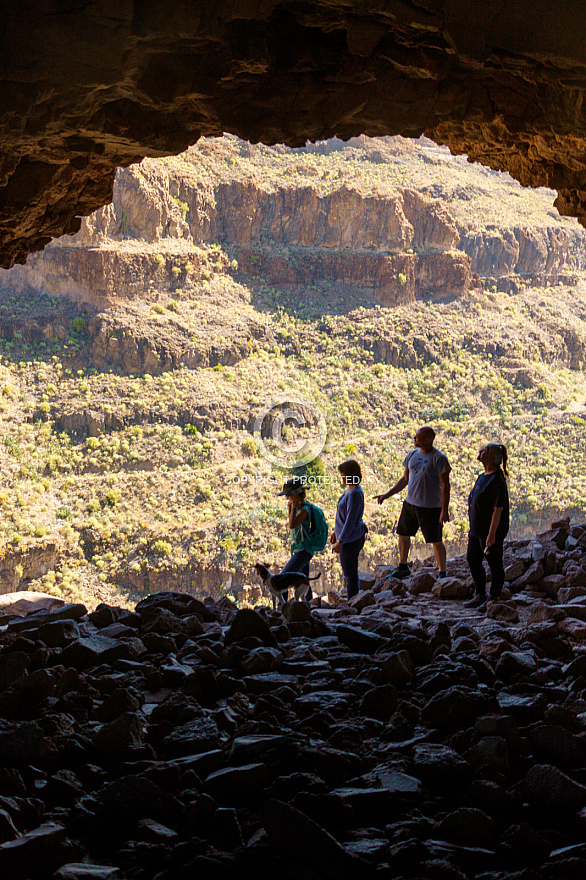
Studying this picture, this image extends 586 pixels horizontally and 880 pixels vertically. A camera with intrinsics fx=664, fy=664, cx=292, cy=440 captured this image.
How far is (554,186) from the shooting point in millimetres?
4305

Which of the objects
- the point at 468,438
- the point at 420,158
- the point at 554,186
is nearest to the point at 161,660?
the point at 554,186

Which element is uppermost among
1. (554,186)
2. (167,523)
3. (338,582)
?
(554,186)

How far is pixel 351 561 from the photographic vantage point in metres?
5.64

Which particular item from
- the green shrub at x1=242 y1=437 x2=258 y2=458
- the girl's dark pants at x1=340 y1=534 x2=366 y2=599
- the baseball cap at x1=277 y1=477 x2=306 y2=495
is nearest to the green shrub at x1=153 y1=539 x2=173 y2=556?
the green shrub at x1=242 y1=437 x2=258 y2=458

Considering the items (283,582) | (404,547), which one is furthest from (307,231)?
(283,582)

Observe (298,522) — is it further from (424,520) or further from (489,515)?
(489,515)

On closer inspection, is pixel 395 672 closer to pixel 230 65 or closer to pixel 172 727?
pixel 172 727

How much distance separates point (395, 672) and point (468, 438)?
1837 inches

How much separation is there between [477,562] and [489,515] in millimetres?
355

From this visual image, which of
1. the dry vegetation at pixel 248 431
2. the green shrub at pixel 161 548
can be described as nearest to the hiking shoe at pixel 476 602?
the dry vegetation at pixel 248 431

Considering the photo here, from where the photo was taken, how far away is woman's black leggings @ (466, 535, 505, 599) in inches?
183

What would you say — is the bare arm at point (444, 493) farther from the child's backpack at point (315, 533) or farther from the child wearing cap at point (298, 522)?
the child wearing cap at point (298, 522)

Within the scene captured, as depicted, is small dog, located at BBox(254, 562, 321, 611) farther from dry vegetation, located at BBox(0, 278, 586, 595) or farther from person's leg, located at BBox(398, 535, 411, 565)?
dry vegetation, located at BBox(0, 278, 586, 595)

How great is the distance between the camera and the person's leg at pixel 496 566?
462 centimetres
